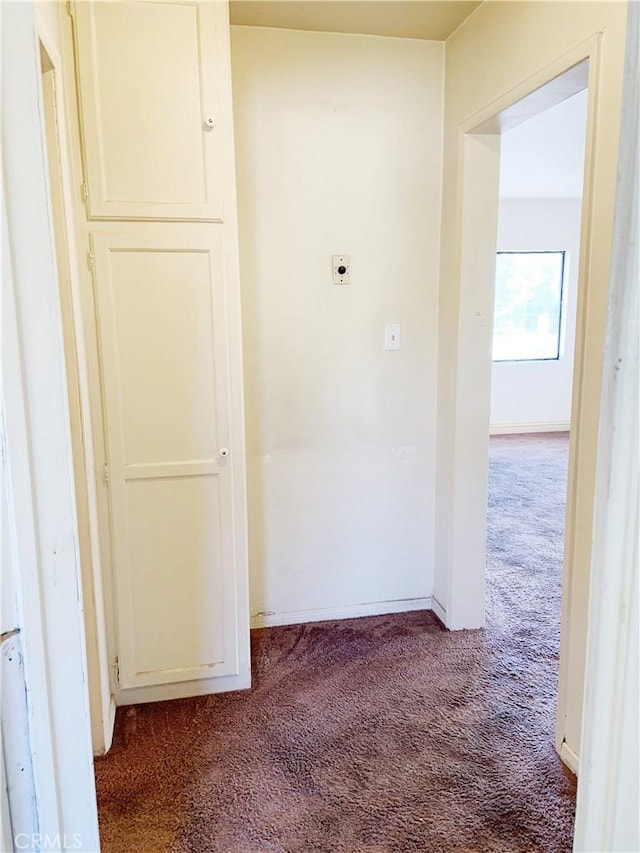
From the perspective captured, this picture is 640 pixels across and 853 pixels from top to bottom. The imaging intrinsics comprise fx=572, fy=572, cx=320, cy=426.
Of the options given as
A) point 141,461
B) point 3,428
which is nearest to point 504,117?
point 141,461

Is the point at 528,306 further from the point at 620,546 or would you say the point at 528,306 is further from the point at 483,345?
the point at 620,546

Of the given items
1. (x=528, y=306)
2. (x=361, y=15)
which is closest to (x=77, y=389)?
(x=361, y=15)

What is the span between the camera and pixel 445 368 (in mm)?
2566

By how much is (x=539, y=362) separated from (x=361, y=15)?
198 inches

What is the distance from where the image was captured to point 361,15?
221 centimetres

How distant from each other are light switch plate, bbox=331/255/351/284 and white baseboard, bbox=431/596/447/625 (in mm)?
1569

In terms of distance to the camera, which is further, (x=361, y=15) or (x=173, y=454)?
(x=361, y=15)

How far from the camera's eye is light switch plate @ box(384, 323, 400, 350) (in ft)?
8.47

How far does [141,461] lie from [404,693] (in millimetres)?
1315

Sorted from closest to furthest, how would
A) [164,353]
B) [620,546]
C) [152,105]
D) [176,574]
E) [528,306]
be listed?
1. [620,546]
2. [152,105]
3. [164,353]
4. [176,574]
5. [528,306]

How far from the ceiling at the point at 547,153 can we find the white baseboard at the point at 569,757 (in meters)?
2.52

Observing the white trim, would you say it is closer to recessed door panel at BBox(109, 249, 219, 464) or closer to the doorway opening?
the doorway opening

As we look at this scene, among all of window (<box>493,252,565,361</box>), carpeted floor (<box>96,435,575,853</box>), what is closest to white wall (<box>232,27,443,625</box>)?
carpeted floor (<box>96,435,575,853</box>)

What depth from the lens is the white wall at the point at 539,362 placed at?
20.5 feet
